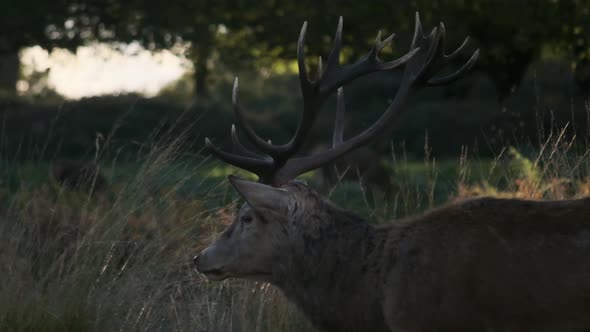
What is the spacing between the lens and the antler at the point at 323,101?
6.58 m

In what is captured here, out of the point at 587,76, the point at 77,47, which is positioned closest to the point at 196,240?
the point at 587,76

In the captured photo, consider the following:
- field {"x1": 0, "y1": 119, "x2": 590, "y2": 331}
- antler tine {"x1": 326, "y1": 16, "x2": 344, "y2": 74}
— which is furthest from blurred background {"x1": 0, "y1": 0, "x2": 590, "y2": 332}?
antler tine {"x1": 326, "y1": 16, "x2": 344, "y2": 74}

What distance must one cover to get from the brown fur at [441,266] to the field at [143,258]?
1.05 m

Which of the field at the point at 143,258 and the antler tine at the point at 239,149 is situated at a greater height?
the antler tine at the point at 239,149

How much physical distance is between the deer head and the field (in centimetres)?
83

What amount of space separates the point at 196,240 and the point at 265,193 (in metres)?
2.44

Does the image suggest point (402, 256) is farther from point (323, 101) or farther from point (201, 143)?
point (201, 143)

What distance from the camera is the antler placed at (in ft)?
21.6

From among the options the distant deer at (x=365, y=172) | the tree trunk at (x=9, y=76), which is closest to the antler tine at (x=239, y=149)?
the distant deer at (x=365, y=172)

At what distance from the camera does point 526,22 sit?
18047mm

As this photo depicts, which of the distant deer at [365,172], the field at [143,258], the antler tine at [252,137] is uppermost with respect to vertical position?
the antler tine at [252,137]

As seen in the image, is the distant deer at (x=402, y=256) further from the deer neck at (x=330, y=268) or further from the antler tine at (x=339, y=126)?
the antler tine at (x=339, y=126)

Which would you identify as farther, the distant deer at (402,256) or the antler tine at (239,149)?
the antler tine at (239,149)

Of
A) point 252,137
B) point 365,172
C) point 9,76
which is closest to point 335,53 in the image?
point 252,137
